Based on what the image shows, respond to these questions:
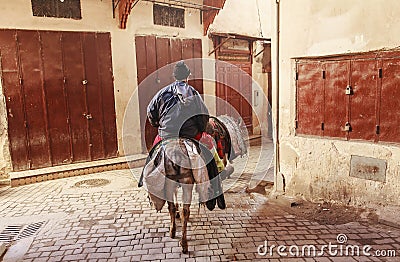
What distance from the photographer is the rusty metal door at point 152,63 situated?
7411 mm

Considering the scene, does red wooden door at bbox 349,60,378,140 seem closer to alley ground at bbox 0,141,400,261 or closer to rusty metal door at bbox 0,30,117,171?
alley ground at bbox 0,141,400,261

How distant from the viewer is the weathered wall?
390 cm

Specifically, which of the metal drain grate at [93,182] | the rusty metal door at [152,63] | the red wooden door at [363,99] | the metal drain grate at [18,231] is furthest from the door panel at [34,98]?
the red wooden door at [363,99]

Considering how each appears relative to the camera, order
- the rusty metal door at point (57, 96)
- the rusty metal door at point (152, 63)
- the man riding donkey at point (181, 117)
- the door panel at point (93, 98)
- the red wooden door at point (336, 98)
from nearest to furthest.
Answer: the man riding donkey at point (181, 117), the red wooden door at point (336, 98), the rusty metal door at point (57, 96), the door panel at point (93, 98), the rusty metal door at point (152, 63)

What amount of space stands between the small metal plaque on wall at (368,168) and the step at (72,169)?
4587mm

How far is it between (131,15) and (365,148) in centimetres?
557

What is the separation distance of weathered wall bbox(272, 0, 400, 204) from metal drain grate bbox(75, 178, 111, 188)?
3.39 meters

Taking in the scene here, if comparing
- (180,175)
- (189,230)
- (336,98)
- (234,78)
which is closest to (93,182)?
(189,230)

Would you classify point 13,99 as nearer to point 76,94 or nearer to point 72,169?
point 76,94

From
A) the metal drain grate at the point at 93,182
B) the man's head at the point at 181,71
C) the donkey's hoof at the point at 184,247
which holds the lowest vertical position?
the metal drain grate at the point at 93,182

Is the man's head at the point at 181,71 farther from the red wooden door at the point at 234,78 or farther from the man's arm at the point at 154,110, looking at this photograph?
the red wooden door at the point at 234,78

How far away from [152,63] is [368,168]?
17.3 ft

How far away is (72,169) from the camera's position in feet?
21.4

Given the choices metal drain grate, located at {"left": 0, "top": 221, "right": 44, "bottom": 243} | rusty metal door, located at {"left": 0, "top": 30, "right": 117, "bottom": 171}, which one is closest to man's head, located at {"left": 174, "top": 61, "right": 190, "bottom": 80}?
metal drain grate, located at {"left": 0, "top": 221, "right": 44, "bottom": 243}
